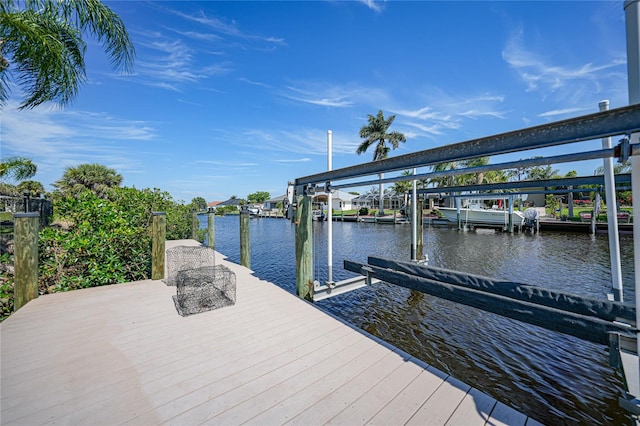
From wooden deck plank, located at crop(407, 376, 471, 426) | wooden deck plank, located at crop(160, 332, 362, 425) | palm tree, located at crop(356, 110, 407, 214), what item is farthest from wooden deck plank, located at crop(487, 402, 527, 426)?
palm tree, located at crop(356, 110, 407, 214)

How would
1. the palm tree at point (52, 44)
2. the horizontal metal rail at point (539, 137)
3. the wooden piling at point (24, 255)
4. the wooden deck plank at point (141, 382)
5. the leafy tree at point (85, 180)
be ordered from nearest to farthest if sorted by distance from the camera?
1. the horizontal metal rail at point (539, 137)
2. the wooden deck plank at point (141, 382)
3. the wooden piling at point (24, 255)
4. the palm tree at point (52, 44)
5. the leafy tree at point (85, 180)

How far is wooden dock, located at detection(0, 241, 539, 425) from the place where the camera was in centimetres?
184

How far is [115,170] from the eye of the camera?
80.0ft

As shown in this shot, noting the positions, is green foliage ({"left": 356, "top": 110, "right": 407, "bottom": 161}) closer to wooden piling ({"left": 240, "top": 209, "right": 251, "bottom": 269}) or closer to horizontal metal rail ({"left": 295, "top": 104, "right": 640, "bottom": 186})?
wooden piling ({"left": 240, "top": 209, "right": 251, "bottom": 269})

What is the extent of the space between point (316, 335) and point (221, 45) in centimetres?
1013

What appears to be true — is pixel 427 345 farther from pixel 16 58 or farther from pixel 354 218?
pixel 354 218

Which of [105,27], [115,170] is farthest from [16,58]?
[115,170]

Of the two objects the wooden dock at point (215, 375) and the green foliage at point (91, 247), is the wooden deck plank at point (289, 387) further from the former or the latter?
the green foliage at point (91, 247)

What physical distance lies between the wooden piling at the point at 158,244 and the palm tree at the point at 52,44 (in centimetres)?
470

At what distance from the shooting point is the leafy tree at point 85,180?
20.8 metres

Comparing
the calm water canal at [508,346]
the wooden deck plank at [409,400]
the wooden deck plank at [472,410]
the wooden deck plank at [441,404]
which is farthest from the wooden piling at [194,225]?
the wooden deck plank at [472,410]

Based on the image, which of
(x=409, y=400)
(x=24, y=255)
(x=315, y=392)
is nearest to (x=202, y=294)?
(x=24, y=255)

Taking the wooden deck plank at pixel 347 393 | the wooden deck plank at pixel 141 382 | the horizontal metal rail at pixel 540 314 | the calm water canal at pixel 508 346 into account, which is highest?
the horizontal metal rail at pixel 540 314

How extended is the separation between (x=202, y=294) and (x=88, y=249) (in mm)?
2359
